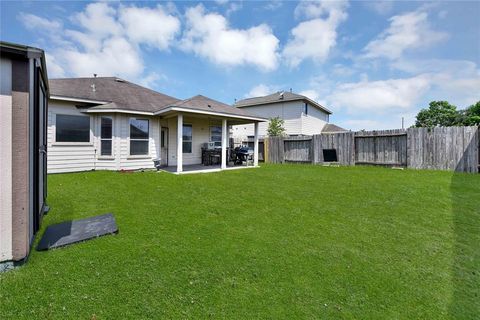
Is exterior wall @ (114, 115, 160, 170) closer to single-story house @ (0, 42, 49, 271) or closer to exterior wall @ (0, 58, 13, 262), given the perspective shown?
single-story house @ (0, 42, 49, 271)

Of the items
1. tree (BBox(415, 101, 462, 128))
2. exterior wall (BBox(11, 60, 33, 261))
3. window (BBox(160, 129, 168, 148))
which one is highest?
tree (BBox(415, 101, 462, 128))

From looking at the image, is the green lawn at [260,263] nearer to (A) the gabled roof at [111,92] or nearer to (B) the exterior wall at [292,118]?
(A) the gabled roof at [111,92]

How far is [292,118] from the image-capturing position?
2323 centimetres

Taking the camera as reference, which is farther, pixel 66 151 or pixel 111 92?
pixel 111 92

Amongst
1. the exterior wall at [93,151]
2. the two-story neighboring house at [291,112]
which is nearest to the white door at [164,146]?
the exterior wall at [93,151]

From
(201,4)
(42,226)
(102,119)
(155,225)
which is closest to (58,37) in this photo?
(102,119)

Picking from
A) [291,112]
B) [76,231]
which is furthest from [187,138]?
[291,112]

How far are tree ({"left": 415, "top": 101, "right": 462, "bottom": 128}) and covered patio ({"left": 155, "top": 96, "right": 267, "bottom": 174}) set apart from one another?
49.8 m

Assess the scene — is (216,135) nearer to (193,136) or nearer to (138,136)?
(193,136)

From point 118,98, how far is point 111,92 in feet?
3.00

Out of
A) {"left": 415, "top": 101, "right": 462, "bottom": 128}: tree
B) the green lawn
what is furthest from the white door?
{"left": 415, "top": 101, "right": 462, "bottom": 128}: tree

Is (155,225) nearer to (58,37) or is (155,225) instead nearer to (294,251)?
(294,251)

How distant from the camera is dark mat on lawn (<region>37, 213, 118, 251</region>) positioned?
3408 millimetres

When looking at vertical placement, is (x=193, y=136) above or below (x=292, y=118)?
below
